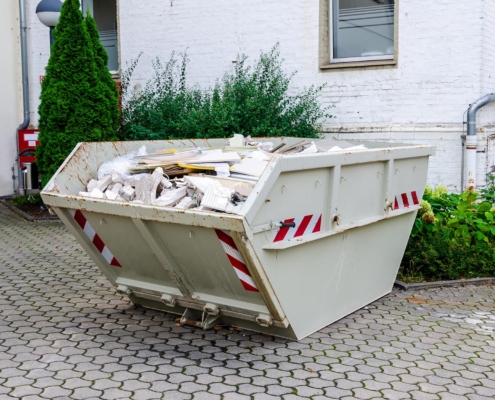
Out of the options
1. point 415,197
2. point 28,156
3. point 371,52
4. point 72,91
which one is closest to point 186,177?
point 415,197

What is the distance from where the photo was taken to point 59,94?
33.3 ft

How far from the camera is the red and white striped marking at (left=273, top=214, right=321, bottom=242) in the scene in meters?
4.55

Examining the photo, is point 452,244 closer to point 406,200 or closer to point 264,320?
point 406,200

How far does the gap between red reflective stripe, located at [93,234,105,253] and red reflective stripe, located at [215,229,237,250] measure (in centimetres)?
126

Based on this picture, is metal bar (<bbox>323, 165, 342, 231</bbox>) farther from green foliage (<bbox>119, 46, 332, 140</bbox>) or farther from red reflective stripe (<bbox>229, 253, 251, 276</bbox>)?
green foliage (<bbox>119, 46, 332, 140</bbox>)

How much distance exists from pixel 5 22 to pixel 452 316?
10484 millimetres

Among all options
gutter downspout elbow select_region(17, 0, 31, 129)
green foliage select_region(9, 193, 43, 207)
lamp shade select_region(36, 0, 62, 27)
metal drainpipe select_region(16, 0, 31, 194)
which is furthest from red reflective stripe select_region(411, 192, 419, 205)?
gutter downspout elbow select_region(17, 0, 31, 129)

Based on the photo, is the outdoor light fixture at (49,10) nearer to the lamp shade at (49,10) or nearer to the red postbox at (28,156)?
the lamp shade at (49,10)

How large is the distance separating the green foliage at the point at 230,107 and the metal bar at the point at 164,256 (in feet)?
15.0

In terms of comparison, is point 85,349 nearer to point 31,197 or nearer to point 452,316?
point 452,316

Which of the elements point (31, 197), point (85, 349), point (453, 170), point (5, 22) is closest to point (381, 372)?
point (85, 349)

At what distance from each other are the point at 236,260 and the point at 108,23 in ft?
30.4

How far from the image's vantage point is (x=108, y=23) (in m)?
12.7

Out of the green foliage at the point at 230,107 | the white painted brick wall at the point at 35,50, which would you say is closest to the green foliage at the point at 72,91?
the green foliage at the point at 230,107
